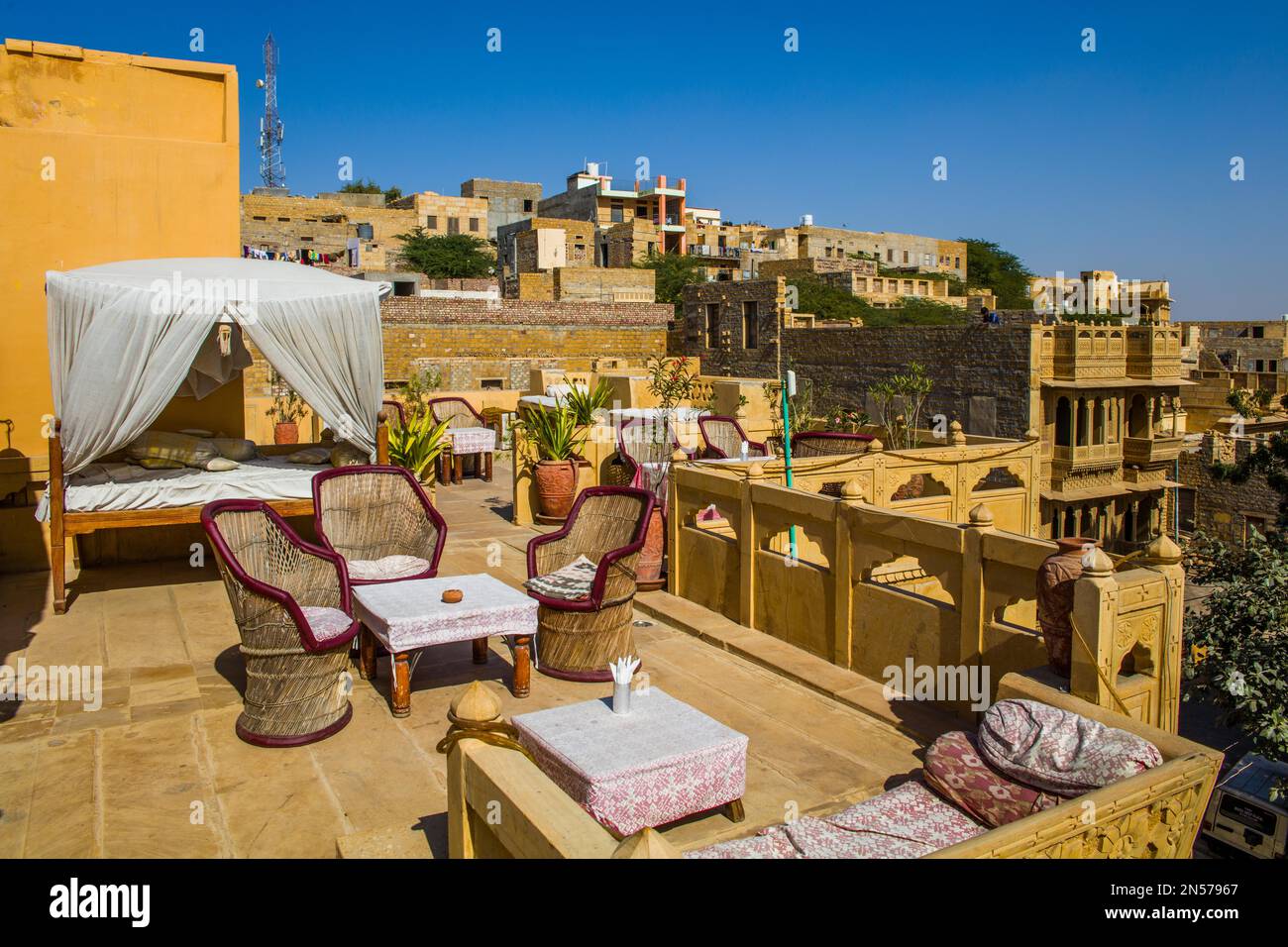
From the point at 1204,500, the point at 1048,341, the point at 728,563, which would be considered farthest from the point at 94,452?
the point at 1204,500

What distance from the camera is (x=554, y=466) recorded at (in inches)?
463

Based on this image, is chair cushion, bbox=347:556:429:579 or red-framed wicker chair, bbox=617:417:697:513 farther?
red-framed wicker chair, bbox=617:417:697:513

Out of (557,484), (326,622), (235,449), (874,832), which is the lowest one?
(874,832)

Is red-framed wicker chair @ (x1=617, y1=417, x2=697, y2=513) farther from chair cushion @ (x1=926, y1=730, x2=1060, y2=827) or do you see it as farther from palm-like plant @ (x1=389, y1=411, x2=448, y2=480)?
chair cushion @ (x1=926, y1=730, x2=1060, y2=827)

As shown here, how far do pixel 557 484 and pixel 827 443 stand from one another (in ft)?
10.4

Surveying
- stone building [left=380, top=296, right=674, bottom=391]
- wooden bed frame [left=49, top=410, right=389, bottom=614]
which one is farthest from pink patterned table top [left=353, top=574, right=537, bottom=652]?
stone building [left=380, top=296, right=674, bottom=391]

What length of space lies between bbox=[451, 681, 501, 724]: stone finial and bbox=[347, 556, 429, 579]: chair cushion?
3.46 metres

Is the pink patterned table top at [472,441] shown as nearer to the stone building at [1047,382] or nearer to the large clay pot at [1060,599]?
the large clay pot at [1060,599]

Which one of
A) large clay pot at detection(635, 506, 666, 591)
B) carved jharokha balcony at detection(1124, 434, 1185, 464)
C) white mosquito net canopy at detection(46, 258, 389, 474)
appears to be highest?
white mosquito net canopy at detection(46, 258, 389, 474)

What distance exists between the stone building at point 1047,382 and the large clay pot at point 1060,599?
24437mm

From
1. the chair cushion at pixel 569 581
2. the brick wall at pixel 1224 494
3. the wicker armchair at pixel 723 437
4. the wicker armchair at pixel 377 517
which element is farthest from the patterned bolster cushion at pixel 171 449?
the brick wall at pixel 1224 494

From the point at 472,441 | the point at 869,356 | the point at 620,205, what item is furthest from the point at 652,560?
the point at 620,205

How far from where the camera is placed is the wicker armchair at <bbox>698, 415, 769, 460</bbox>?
42.2ft

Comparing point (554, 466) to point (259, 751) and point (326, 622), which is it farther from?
point (259, 751)
